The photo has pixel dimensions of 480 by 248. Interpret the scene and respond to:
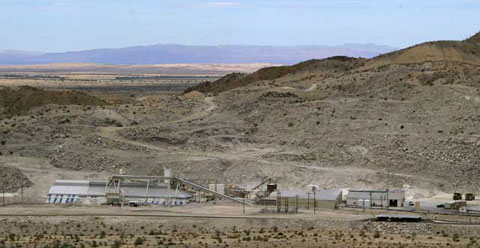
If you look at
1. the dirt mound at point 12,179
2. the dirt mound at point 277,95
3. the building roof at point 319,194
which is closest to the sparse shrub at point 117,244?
the building roof at point 319,194

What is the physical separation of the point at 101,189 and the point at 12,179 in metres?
7.19

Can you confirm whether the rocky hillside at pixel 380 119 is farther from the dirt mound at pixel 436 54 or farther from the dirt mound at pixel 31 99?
the dirt mound at pixel 31 99

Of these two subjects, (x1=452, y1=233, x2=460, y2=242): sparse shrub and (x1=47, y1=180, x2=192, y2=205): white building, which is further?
(x1=47, y1=180, x2=192, y2=205): white building

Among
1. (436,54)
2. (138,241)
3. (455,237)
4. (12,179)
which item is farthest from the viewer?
(436,54)

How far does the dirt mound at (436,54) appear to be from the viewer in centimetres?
9019

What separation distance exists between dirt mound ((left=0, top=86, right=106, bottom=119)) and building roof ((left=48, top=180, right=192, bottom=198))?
109ft

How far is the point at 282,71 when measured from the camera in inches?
4520

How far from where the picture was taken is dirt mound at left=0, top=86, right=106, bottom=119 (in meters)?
94.2

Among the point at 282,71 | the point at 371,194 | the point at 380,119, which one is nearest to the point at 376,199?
the point at 371,194

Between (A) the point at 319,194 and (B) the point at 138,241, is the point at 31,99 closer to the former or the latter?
(A) the point at 319,194

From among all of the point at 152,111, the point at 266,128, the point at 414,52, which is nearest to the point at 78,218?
the point at 266,128

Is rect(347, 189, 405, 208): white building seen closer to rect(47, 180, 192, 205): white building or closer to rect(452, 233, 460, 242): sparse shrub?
rect(452, 233, 460, 242): sparse shrub

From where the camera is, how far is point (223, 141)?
7400 centimetres

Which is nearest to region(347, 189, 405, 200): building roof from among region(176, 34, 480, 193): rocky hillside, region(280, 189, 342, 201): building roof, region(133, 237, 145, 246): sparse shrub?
region(280, 189, 342, 201): building roof
